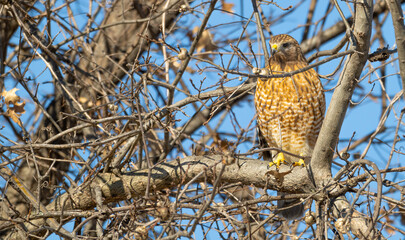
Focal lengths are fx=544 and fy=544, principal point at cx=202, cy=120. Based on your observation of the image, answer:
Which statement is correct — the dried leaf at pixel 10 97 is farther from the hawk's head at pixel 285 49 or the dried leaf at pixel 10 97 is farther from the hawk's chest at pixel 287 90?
the hawk's head at pixel 285 49

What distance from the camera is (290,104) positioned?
4664 mm

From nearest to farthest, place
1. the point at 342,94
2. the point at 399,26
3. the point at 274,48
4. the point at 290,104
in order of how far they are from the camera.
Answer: the point at 399,26
the point at 342,94
the point at 290,104
the point at 274,48

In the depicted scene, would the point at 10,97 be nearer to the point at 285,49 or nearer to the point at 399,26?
the point at 285,49

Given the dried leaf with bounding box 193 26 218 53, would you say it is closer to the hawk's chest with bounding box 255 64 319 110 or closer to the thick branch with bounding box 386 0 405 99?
the hawk's chest with bounding box 255 64 319 110

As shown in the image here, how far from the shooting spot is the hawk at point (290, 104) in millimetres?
4645

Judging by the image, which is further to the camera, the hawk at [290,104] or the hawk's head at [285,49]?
the hawk's head at [285,49]

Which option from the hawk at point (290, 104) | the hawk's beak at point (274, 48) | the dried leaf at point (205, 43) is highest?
the dried leaf at point (205, 43)

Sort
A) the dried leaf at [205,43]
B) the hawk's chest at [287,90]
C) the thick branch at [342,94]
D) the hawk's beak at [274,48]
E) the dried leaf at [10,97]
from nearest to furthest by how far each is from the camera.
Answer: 1. the thick branch at [342,94]
2. the dried leaf at [10,97]
3. the hawk's chest at [287,90]
4. the hawk's beak at [274,48]
5. the dried leaf at [205,43]

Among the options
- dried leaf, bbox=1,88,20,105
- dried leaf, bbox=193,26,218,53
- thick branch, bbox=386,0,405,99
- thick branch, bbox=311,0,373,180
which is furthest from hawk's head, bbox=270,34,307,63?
dried leaf, bbox=1,88,20,105

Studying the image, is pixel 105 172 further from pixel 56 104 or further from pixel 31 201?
pixel 56 104

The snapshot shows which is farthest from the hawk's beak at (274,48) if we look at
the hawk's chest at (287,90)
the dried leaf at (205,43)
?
the dried leaf at (205,43)

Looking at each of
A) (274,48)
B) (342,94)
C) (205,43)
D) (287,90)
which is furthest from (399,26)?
(205,43)

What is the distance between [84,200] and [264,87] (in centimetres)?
178

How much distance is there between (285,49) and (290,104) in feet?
1.94
